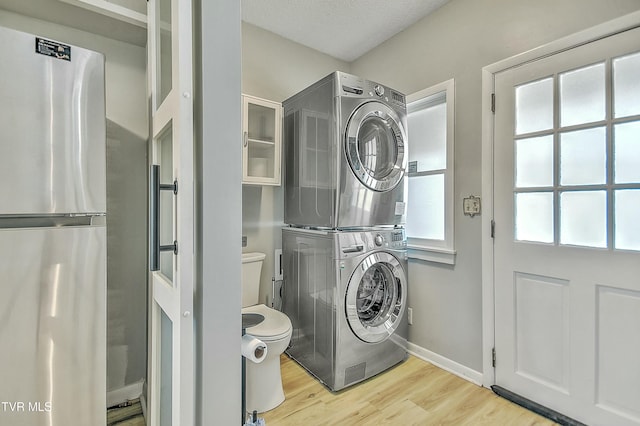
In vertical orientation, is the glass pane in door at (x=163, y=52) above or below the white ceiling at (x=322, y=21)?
below

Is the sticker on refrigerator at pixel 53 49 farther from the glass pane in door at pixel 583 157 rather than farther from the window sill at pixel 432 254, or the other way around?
the glass pane in door at pixel 583 157

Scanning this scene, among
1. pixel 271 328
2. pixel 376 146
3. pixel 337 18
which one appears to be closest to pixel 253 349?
pixel 271 328

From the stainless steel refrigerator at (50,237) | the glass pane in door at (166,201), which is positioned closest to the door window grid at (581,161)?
the glass pane in door at (166,201)

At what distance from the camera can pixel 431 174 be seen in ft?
7.70

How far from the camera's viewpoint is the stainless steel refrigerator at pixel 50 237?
113 centimetres

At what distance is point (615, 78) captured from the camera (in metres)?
1.49

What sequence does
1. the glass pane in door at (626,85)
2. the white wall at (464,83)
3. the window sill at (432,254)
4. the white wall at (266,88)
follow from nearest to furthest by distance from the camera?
the glass pane in door at (626,85) < the white wall at (464,83) < the window sill at (432,254) < the white wall at (266,88)

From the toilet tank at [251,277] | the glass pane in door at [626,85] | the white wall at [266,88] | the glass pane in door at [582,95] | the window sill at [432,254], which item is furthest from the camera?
the white wall at [266,88]

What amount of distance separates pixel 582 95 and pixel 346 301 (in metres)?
1.76

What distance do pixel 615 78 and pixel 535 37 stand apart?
19.2 inches

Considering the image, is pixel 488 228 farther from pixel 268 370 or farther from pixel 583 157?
pixel 268 370

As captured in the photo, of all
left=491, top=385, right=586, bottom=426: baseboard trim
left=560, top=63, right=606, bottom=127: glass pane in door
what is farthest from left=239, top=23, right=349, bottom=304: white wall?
left=560, top=63, right=606, bottom=127: glass pane in door

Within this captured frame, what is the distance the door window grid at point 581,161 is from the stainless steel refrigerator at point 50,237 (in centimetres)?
228

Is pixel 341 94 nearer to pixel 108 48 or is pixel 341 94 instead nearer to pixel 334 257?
pixel 334 257
